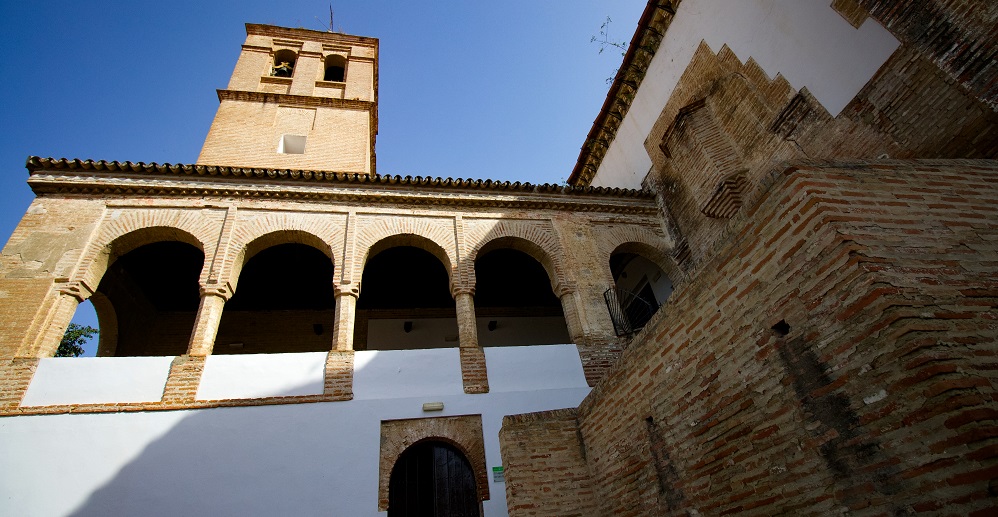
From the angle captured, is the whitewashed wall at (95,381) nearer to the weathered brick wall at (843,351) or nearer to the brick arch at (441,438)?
the brick arch at (441,438)

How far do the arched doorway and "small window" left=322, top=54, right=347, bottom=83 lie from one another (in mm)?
12169

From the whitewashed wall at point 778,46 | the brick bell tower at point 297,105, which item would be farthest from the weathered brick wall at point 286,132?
the whitewashed wall at point 778,46

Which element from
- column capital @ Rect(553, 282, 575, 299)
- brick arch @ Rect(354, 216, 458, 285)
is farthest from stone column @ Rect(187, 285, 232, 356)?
column capital @ Rect(553, 282, 575, 299)

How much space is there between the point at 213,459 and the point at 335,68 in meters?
12.6

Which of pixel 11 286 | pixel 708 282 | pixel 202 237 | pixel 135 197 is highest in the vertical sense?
pixel 135 197

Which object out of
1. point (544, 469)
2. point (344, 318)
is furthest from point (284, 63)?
point (544, 469)

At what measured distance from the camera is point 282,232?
826 cm

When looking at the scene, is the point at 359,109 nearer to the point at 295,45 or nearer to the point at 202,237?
the point at 295,45

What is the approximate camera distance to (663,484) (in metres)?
4.05

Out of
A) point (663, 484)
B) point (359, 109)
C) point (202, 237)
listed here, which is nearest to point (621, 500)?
point (663, 484)

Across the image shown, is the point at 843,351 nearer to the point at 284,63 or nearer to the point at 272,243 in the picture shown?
the point at 272,243

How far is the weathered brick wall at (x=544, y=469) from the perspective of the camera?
5109 mm

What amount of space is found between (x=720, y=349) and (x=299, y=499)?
5.05 metres

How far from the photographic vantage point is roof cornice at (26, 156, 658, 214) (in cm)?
795
